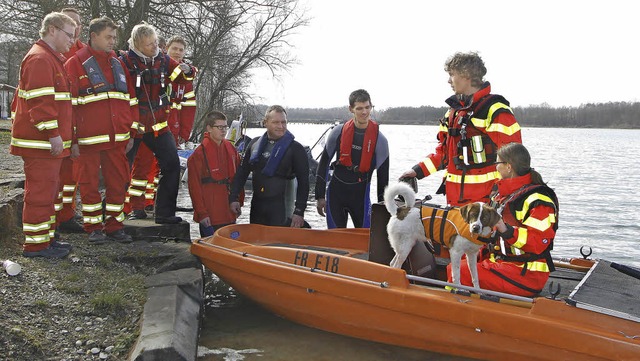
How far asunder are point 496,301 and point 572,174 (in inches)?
909

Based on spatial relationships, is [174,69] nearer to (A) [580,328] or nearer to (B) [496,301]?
(B) [496,301]

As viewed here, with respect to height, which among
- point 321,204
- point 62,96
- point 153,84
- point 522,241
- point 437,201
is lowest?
point 437,201

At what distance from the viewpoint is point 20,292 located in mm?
4156

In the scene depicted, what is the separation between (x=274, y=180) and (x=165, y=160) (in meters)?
1.29

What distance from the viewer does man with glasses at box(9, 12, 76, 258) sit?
4.69 meters

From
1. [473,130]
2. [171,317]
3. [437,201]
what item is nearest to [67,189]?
[171,317]

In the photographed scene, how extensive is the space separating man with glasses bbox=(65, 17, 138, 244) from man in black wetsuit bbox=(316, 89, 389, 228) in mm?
2128

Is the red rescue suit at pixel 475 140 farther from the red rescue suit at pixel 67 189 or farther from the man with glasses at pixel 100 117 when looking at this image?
the red rescue suit at pixel 67 189

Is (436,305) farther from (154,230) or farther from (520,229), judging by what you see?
(154,230)

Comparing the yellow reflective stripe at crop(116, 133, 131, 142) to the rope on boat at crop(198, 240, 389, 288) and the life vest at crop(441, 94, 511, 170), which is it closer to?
the rope on boat at crop(198, 240, 389, 288)

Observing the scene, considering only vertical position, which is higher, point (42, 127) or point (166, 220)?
point (42, 127)

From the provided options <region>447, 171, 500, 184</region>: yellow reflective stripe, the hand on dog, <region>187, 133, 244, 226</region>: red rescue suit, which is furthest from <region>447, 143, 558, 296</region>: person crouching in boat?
<region>187, 133, 244, 226</region>: red rescue suit

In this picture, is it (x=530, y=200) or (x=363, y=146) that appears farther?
(x=363, y=146)

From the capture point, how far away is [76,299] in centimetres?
434
